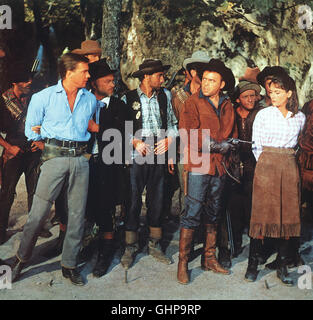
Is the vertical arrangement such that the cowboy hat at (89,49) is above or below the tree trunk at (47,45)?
below

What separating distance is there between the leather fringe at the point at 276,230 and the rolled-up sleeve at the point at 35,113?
2.68 meters

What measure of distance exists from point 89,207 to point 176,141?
150 centimetres

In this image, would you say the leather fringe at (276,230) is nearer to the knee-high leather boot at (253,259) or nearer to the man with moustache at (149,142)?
the knee-high leather boot at (253,259)

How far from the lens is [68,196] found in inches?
194

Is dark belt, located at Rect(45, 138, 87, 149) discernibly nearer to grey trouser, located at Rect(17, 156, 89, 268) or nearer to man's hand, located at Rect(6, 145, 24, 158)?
grey trouser, located at Rect(17, 156, 89, 268)

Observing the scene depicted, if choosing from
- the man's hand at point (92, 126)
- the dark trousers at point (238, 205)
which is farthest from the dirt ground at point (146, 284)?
the man's hand at point (92, 126)

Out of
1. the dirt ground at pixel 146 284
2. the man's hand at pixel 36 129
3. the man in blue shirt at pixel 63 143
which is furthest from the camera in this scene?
the man's hand at pixel 36 129

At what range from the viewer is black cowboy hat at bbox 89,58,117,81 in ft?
17.8

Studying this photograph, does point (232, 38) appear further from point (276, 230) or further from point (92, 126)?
point (276, 230)

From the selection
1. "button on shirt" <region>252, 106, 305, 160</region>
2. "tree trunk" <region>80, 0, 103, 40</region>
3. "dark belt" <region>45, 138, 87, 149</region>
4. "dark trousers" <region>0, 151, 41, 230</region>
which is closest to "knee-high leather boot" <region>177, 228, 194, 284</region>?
"button on shirt" <region>252, 106, 305, 160</region>

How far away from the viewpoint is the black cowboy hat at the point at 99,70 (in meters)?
5.43

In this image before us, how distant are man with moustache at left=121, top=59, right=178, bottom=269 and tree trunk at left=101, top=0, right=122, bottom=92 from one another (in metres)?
2.31
